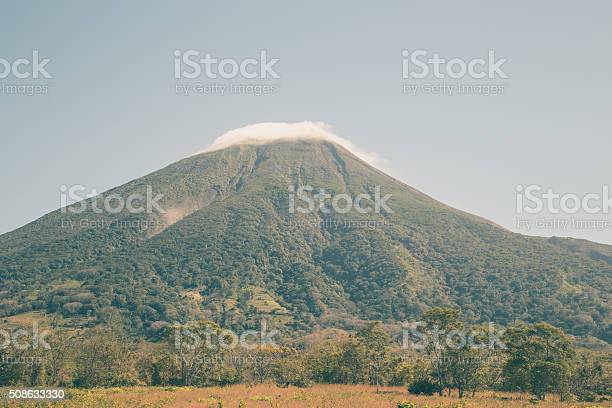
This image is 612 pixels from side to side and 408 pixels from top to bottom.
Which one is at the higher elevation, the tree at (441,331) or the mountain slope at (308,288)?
the tree at (441,331)

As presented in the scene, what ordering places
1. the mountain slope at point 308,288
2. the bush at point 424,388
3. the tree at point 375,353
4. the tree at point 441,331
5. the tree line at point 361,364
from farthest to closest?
the mountain slope at point 308,288 → the tree at point 375,353 → the tree at point 441,331 → the tree line at point 361,364 → the bush at point 424,388

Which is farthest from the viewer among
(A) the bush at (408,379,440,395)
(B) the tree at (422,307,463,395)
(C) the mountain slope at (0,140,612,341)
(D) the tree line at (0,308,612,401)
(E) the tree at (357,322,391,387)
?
(C) the mountain slope at (0,140,612,341)

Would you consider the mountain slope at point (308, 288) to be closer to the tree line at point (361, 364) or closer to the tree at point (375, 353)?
the tree line at point (361, 364)

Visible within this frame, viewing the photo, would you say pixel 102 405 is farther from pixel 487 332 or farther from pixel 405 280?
pixel 405 280

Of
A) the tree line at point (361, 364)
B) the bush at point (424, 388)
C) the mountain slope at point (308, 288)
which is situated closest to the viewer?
the bush at point (424, 388)

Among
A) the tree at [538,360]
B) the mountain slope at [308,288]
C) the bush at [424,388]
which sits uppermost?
the tree at [538,360]

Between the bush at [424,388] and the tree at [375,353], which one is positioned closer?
the bush at [424,388]

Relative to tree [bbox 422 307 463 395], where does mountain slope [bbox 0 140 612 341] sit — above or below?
below

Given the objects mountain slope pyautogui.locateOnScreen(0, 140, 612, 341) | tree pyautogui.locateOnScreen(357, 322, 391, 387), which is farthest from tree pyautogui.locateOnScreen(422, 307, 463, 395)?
mountain slope pyautogui.locateOnScreen(0, 140, 612, 341)

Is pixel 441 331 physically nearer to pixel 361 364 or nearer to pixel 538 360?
pixel 538 360

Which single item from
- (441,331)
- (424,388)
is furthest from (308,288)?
(424,388)

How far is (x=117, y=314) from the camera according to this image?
15162 centimetres

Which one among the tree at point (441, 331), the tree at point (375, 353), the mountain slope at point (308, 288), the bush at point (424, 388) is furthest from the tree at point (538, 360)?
the mountain slope at point (308, 288)

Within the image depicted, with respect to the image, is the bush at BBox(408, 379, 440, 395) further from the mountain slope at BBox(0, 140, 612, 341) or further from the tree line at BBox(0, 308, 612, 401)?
the mountain slope at BBox(0, 140, 612, 341)
